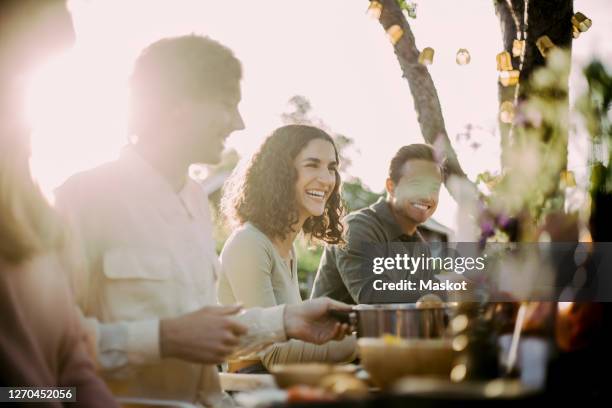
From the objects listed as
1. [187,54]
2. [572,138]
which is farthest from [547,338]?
[187,54]

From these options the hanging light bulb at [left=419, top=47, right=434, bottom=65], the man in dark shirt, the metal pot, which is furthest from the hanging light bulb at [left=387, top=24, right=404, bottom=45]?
the metal pot

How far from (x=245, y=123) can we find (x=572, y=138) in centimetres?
90

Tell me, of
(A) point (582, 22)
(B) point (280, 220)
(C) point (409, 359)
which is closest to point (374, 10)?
(A) point (582, 22)

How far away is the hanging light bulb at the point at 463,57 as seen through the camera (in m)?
3.76

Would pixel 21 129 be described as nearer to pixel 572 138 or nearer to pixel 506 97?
pixel 572 138

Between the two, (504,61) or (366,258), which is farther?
(366,258)

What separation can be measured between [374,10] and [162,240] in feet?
6.26

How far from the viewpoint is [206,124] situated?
2203mm

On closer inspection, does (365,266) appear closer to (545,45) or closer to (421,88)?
(421,88)

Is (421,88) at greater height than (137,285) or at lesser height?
greater

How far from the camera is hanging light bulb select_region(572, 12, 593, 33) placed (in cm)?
322

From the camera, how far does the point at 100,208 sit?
2.05 m

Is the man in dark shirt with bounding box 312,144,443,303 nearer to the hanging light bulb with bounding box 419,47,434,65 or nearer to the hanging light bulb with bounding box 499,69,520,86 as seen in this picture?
the hanging light bulb with bounding box 419,47,434,65

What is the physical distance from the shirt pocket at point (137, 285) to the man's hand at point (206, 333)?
0.22 meters
